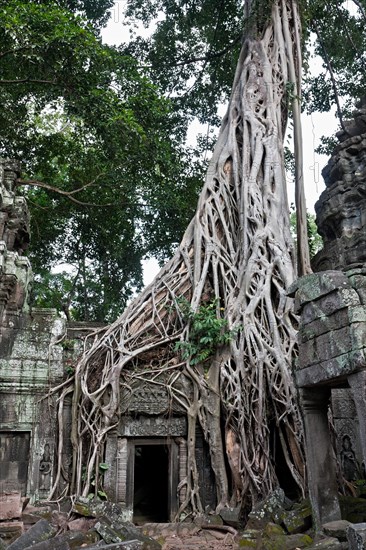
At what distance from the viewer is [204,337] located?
19.1 feet

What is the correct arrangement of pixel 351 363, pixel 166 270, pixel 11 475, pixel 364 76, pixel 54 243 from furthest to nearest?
pixel 54 243 → pixel 364 76 → pixel 166 270 → pixel 11 475 → pixel 351 363

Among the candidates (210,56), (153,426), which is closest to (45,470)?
(153,426)

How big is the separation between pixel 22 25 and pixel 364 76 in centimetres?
692

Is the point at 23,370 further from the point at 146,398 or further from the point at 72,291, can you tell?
the point at 72,291

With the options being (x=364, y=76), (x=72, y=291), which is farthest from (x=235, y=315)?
(x=72, y=291)

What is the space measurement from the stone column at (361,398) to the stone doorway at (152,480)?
276 centimetres

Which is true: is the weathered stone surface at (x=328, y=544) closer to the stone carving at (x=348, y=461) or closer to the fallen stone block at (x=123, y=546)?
the fallen stone block at (x=123, y=546)

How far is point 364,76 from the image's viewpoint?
10.0m

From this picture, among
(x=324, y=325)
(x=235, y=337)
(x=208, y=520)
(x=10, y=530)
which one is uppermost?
(x=235, y=337)

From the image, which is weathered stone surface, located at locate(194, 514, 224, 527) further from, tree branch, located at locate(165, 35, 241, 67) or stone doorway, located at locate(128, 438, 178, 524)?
tree branch, located at locate(165, 35, 241, 67)

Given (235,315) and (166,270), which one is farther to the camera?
(166,270)

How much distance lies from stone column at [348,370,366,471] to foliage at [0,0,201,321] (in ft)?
16.8

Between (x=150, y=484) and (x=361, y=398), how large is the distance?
5.28 metres

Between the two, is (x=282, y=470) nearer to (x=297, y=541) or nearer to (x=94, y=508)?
(x=297, y=541)
